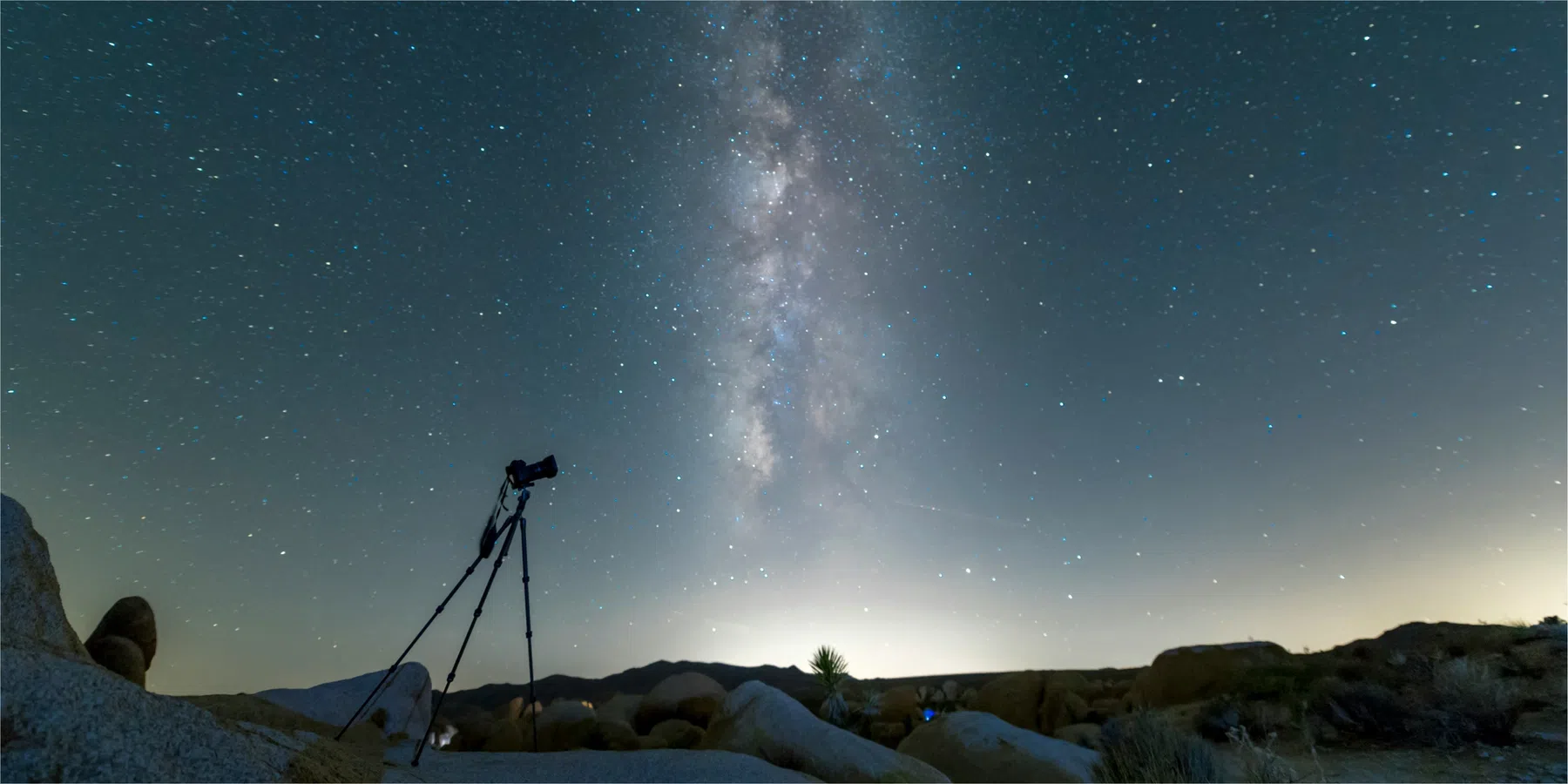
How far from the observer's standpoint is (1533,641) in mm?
16281

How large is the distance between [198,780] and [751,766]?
4947mm

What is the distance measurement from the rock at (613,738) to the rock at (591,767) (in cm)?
457

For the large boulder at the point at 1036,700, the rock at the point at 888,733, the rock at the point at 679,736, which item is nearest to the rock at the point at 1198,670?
the large boulder at the point at 1036,700

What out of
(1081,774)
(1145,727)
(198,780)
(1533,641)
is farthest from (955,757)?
(1533,641)

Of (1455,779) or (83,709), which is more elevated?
(83,709)

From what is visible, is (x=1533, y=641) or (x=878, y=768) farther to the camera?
(x=1533, y=641)

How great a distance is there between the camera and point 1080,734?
14727mm

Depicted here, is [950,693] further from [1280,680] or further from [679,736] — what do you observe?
[679,736]

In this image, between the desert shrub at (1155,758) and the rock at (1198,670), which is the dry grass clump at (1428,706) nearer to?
the rock at (1198,670)

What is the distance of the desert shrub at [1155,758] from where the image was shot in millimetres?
9078

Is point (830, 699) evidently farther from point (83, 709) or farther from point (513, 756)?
point (83, 709)

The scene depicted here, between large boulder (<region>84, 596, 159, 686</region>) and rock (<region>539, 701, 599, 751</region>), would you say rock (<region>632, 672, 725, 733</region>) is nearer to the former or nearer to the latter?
rock (<region>539, 701, 599, 751</region>)

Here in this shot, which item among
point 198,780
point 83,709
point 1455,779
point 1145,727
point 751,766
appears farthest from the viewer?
point 1145,727

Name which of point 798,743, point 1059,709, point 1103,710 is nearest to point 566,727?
point 798,743
